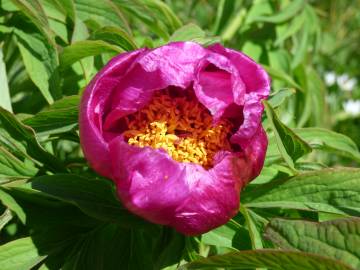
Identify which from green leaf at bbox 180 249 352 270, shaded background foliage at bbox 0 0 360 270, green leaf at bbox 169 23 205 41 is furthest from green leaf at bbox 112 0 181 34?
green leaf at bbox 180 249 352 270

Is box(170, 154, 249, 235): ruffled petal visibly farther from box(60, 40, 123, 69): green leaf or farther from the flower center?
box(60, 40, 123, 69): green leaf

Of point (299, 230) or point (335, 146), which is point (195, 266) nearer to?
point (299, 230)

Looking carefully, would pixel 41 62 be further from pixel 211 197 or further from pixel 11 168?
pixel 211 197

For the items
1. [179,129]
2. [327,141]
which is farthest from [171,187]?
[327,141]

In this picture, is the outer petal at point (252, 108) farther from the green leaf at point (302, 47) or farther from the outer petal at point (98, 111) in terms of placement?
the green leaf at point (302, 47)

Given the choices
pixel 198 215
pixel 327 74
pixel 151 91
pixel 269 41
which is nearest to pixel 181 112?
pixel 151 91
